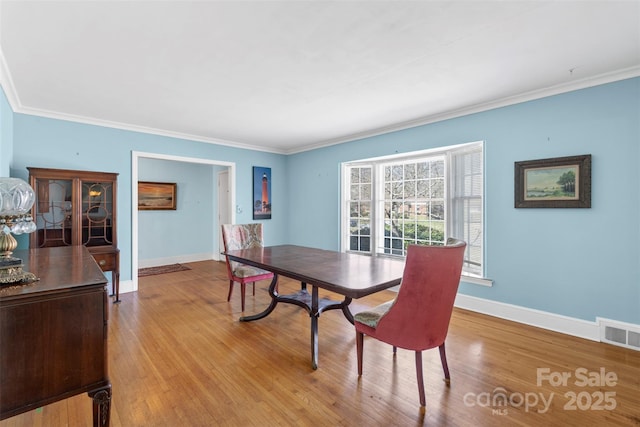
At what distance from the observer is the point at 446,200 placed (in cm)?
395

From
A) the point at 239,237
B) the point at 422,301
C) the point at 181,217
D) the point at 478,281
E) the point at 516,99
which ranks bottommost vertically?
the point at 478,281

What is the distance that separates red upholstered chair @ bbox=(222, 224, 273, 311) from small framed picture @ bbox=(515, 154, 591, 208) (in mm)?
2964

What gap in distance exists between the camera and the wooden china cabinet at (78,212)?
3.47 meters

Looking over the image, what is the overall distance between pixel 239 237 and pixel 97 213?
1.85 metres

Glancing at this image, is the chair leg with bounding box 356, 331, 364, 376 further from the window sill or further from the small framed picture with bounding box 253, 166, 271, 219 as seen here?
the small framed picture with bounding box 253, 166, 271, 219

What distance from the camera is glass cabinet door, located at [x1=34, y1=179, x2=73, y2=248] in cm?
347

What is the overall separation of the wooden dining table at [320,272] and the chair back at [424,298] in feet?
0.71

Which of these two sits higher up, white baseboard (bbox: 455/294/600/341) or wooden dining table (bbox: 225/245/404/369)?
wooden dining table (bbox: 225/245/404/369)

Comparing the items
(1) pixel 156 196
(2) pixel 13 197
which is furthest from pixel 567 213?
(1) pixel 156 196

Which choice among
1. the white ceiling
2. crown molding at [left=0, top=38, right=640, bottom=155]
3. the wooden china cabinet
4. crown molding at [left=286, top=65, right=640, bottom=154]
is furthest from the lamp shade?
crown molding at [left=286, top=65, right=640, bottom=154]

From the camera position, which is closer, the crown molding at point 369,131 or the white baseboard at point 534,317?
the crown molding at point 369,131

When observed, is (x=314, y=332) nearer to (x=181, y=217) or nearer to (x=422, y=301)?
(x=422, y=301)

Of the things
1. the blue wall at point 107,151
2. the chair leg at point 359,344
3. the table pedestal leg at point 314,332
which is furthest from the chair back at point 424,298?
the blue wall at point 107,151

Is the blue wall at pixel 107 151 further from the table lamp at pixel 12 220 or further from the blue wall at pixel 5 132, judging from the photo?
the table lamp at pixel 12 220
